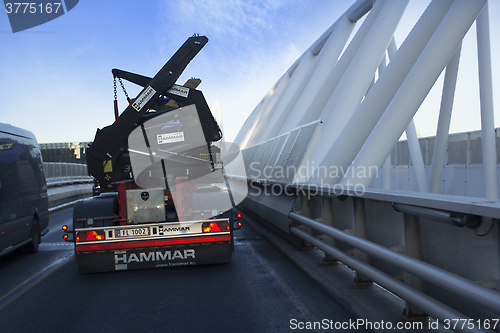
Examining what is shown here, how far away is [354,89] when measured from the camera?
10.4 meters

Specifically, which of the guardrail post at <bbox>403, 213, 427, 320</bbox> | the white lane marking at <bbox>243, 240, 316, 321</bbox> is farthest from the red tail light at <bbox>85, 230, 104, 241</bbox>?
the guardrail post at <bbox>403, 213, 427, 320</bbox>

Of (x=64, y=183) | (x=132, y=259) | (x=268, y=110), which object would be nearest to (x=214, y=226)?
(x=132, y=259)

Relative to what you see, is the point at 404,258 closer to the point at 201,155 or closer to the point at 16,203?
the point at 201,155

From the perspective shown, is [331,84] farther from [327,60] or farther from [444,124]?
[444,124]

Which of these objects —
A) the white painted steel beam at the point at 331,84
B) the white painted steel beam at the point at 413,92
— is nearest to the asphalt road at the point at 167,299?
the white painted steel beam at the point at 413,92

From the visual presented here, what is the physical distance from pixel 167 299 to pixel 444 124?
394 inches

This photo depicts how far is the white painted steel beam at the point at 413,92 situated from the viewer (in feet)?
24.0

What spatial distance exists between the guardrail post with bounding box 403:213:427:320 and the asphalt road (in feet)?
2.36

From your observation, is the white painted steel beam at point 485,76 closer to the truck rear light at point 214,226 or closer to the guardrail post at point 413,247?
the truck rear light at point 214,226

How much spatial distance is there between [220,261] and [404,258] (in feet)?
12.1

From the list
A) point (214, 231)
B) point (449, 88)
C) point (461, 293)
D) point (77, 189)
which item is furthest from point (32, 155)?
point (77, 189)

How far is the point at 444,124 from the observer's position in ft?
38.8

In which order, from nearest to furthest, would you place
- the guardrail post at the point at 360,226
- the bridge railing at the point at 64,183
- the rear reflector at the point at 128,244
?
the guardrail post at the point at 360,226, the rear reflector at the point at 128,244, the bridge railing at the point at 64,183

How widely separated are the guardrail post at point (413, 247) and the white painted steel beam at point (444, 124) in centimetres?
862
